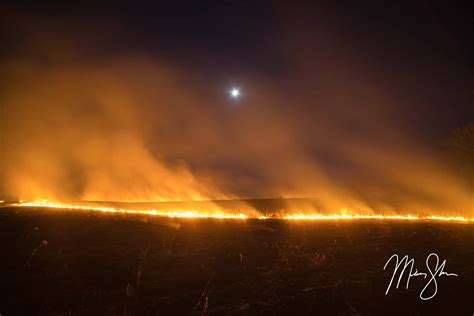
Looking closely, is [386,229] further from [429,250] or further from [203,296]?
[203,296]

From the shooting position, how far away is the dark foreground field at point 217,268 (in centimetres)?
652

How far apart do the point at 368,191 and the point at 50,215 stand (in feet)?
141

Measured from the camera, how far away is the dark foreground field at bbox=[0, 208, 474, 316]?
6.52m

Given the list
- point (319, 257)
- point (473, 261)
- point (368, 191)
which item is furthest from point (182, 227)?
point (368, 191)

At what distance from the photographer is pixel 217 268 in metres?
9.16

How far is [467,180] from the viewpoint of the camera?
32.0 metres
